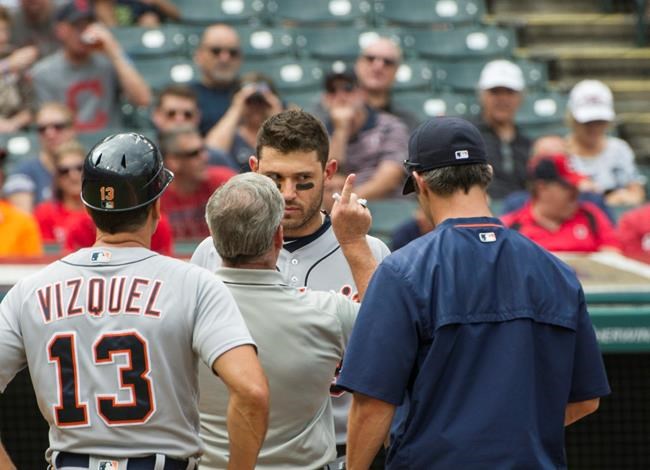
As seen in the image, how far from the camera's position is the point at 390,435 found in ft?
10.5

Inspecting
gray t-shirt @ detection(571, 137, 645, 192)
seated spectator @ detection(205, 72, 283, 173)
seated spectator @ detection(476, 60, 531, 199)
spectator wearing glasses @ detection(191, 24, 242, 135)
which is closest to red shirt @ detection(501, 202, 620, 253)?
seated spectator @ detection(476, 60, 531, 199)

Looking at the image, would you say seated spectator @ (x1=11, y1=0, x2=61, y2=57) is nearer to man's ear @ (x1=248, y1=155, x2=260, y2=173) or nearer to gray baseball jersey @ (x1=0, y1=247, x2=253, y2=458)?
man's ear @ (x1=248, y1=155, x2=260, y2=173)

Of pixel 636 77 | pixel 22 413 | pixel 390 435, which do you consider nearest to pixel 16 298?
pixel 390 435

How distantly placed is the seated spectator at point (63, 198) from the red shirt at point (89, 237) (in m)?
1.02

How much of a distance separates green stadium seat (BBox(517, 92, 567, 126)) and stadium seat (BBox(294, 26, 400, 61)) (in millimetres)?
1235

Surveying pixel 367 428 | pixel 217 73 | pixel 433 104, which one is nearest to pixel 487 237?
pixel 367 428

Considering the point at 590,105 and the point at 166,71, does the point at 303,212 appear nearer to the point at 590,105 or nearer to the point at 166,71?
the point at 590,105

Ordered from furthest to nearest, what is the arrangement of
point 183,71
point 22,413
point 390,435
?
point 183,71 < point 22,413 < point 390,435

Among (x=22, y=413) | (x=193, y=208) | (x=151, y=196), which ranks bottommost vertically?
(x=22, y=413)

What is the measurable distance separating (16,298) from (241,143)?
509 cm

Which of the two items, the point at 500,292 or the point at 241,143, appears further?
the point at 241,143

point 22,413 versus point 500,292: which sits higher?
point 500,292

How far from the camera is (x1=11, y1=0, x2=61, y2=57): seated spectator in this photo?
9219 millimetres

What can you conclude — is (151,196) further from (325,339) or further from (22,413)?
(22,413)
